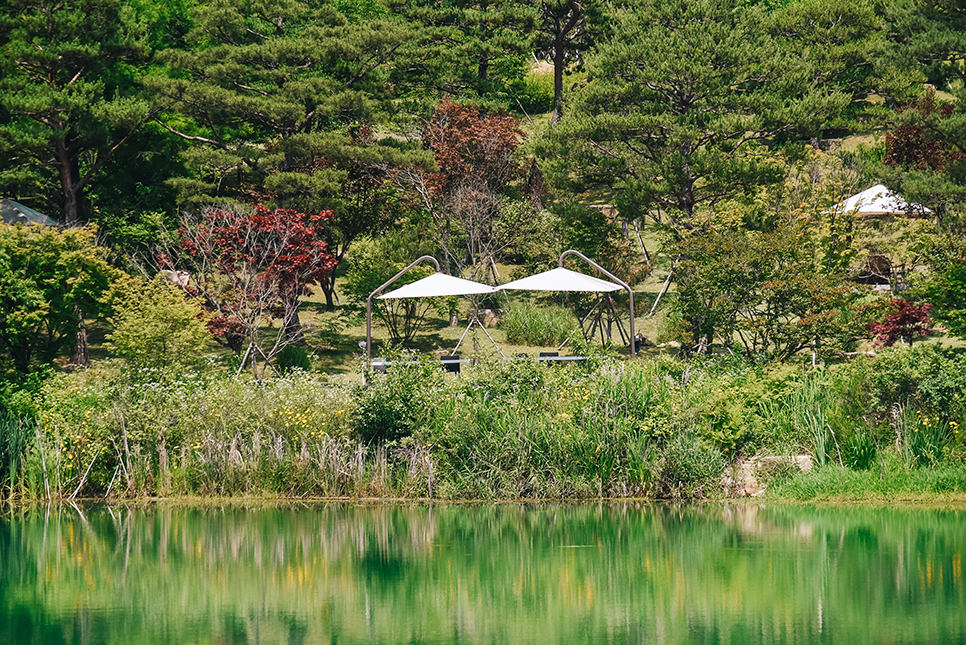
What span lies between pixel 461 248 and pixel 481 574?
2124 cm

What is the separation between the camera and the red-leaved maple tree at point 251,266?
2447cm

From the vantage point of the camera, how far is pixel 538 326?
28.5m

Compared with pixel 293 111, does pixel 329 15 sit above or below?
above

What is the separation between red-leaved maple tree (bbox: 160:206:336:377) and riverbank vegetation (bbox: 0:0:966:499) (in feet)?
0.34

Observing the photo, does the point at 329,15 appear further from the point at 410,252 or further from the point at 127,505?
the point at 127,505

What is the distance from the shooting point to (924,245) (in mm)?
24781

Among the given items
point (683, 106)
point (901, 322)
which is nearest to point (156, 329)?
point (901, 322)

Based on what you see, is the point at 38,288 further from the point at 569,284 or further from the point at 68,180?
the point at 68,180

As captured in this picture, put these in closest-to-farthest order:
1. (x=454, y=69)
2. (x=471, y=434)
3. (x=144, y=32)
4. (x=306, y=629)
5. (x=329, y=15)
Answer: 1. (x=306, y=629)
2. (x=471, y=434)
3. (x=144, y=32)
4. (x=329, y=15)
5. (x=454, y=69)

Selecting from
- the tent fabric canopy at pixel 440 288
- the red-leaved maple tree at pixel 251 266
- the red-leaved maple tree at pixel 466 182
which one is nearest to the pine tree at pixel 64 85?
the red-leaved maple tree at pixel 251 266

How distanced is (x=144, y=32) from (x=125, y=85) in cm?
202

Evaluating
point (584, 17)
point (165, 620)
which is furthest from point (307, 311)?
point (165, 620)

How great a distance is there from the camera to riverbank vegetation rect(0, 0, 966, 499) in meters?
15.5

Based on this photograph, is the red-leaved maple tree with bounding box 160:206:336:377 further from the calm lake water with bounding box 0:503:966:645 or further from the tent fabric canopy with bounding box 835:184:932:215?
the tent fabric canopy with bounding box 835:184:932:215
